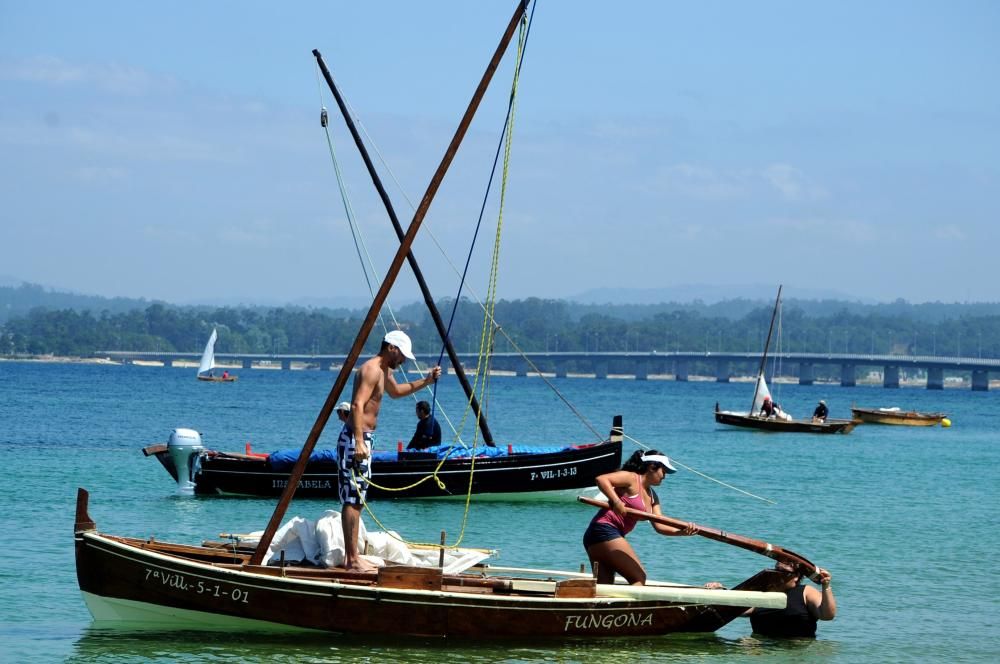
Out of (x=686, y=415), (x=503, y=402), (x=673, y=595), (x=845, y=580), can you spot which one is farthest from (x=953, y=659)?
(x=503, y=402)

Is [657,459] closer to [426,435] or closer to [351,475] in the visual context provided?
[351,475]

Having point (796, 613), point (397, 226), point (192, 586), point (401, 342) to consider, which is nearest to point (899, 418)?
point (397, 226)

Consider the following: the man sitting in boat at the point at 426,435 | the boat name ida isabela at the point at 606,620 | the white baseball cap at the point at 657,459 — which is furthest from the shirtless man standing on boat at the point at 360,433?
the man sitting in boat at the point at 426,435

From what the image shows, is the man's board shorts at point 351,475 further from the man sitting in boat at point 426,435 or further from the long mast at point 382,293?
the man sitting in boat at point 426,435

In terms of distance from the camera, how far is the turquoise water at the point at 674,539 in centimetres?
1522

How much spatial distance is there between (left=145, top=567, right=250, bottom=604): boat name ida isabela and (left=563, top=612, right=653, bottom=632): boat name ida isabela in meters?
3.49

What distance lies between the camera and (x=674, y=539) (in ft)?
85.9

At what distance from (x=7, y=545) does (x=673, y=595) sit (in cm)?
1281

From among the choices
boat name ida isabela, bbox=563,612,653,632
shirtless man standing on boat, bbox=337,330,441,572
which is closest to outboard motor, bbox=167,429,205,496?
shirtless man standing on boat, bbox=337,330,441,572

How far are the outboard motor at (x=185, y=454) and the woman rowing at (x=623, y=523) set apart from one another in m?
16.3

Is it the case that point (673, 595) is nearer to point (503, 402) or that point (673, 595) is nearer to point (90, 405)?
point (90, 405)

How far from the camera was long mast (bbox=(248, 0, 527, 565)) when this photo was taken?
1521cm

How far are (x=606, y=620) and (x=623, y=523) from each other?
1.08 metres

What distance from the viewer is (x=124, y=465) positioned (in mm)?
41188
